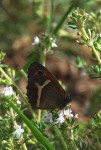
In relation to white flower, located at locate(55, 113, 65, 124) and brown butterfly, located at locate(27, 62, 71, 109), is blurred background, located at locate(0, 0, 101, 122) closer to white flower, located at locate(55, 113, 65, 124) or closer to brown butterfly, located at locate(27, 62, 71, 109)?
Answer: brown butterfly, located at locate(27, 62, 71, 109)

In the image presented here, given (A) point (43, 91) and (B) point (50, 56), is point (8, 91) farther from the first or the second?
(B) point (50, 56)

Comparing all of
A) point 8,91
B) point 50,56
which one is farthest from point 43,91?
point 50,56

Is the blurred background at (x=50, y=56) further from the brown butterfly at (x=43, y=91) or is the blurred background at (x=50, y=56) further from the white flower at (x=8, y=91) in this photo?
the white flower at (x=8, y=91)

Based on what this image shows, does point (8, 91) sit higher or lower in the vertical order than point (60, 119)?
higher

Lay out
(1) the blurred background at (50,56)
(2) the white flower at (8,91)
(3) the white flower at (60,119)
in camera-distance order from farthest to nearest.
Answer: (1) the blurred background at (50,56), (2) the white flower at (8,91), (3) the white flower at (60,119)

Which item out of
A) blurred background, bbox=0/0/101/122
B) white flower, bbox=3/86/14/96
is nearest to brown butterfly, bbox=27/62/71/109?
white flower, bbox=3/86/14/96

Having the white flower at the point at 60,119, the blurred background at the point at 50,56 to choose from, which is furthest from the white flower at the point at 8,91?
the blurred background at the point at 50,56

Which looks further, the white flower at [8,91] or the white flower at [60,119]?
the white flower at [8,91]

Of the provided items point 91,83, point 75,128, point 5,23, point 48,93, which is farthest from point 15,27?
point 75,128

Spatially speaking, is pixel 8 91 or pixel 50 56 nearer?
pixel 8 91

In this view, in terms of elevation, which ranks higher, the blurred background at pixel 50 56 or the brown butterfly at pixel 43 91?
the blurred background at pixel 50 56
